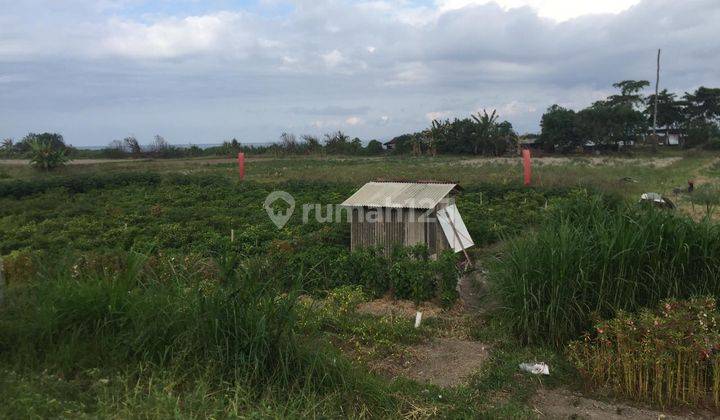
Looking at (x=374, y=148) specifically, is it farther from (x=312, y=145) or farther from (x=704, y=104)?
(x=704, y=104)

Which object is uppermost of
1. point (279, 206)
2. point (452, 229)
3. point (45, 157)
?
point (45, 157)

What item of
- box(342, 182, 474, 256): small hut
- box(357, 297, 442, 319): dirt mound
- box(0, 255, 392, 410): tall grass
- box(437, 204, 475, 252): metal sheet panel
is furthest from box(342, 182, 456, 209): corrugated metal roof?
box(0, 255, 392, 410): tall grass

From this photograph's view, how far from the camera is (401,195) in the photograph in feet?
27.5

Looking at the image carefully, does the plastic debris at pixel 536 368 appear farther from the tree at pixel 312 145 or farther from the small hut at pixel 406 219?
the tree at pixel 312 145

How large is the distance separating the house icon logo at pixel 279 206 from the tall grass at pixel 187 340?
Answer: 7493 millimetres

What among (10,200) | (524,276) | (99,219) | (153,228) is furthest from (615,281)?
(10,200)

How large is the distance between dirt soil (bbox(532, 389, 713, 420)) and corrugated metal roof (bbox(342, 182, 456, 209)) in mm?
4149

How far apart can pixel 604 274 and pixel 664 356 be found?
3.68 feet

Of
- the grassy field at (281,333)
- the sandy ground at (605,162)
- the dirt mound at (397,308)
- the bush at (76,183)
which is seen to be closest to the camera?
the grassy field at (281,333)

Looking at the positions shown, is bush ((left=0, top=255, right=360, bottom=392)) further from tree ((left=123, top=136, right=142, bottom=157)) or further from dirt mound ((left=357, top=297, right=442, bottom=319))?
tree ((left=123, top=136, right=142, bottom=157))

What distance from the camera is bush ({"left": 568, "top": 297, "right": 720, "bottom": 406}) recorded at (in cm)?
380

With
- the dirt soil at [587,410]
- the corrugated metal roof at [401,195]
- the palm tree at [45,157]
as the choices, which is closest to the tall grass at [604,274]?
the dirt soil at [587,410]

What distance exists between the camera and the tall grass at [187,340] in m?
3.35

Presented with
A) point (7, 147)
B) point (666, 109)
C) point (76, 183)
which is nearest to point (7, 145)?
point (7, 147)
